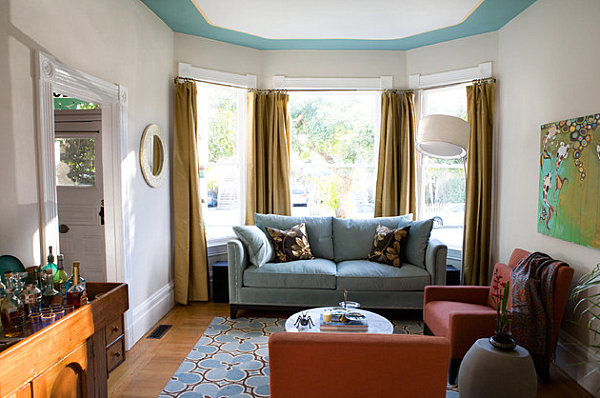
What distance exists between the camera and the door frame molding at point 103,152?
2361mm

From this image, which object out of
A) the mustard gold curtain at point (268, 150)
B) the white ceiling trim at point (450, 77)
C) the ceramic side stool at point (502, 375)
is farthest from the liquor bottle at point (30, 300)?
the white ceiling trim at point (450, 77)

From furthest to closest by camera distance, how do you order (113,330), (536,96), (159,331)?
(159,331) < (536,96) < (113,330)

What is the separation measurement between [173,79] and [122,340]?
292 cm

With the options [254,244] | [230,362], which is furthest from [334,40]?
[230,362]

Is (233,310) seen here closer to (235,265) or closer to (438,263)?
(235,265)

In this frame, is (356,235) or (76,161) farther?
(356,235)

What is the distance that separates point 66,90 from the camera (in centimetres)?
265

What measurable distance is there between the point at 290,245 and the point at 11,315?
9.11 feet

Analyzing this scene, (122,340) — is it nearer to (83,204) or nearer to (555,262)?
(83,204)

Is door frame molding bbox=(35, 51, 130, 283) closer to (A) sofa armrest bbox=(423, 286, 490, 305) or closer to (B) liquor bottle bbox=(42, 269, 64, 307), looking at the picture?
(B) liquor bottle bbox=(42, 269, 64, 307)

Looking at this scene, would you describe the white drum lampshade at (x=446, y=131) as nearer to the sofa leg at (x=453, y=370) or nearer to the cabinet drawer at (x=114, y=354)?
the sofa leg at (x=453, y=370)

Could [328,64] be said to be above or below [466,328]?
above

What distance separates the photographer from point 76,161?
12.8ft

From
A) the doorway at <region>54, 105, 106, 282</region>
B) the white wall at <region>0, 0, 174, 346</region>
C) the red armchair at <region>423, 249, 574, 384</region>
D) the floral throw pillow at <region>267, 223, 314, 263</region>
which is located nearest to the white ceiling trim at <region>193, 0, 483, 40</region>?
the white wall at <region>0, 0, 174, 346</region>
